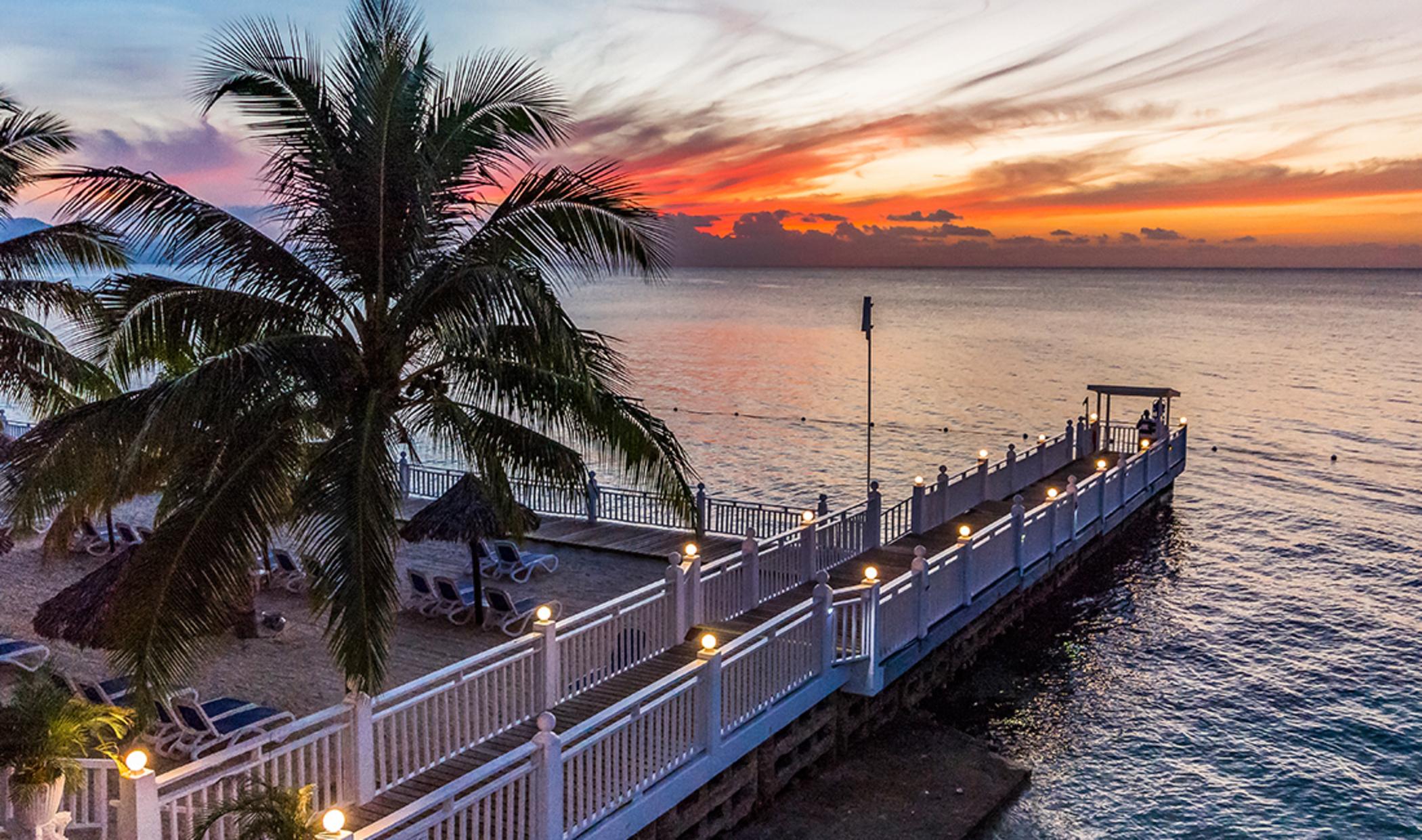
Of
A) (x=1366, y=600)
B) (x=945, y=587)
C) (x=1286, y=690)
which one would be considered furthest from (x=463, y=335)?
(x=1366, y=600)

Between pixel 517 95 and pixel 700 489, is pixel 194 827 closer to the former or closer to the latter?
pixel 517 95

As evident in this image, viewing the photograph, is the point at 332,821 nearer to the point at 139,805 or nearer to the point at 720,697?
the point at 139,805

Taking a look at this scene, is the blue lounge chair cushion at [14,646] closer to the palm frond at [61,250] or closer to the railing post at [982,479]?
the palm frond at [61,250]

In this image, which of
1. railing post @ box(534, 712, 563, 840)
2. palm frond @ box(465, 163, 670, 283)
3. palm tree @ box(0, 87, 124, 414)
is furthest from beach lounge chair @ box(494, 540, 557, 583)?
railing post @ box(534, 712, 563, 840)

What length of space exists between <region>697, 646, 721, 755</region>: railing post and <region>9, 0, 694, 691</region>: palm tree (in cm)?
151

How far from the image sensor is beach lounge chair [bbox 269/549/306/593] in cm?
1638

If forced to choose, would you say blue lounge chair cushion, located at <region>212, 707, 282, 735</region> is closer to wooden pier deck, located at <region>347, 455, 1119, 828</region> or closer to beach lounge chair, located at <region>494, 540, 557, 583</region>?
wooden pier deck, located at <region>347, 455, 1119, 828</region>

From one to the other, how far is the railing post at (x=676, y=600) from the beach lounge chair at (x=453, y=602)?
11.6ft

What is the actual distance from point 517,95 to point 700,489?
10616 mm

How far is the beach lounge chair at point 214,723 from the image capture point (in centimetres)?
1002

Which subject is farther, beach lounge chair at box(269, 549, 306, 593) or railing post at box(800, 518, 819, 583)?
beach lounge chair at box(269, 549, 306, 593)

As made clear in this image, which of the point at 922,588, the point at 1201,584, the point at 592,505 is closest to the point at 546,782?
the point at 922,588

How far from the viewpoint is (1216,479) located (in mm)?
35906

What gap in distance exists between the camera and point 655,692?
9695 mm
